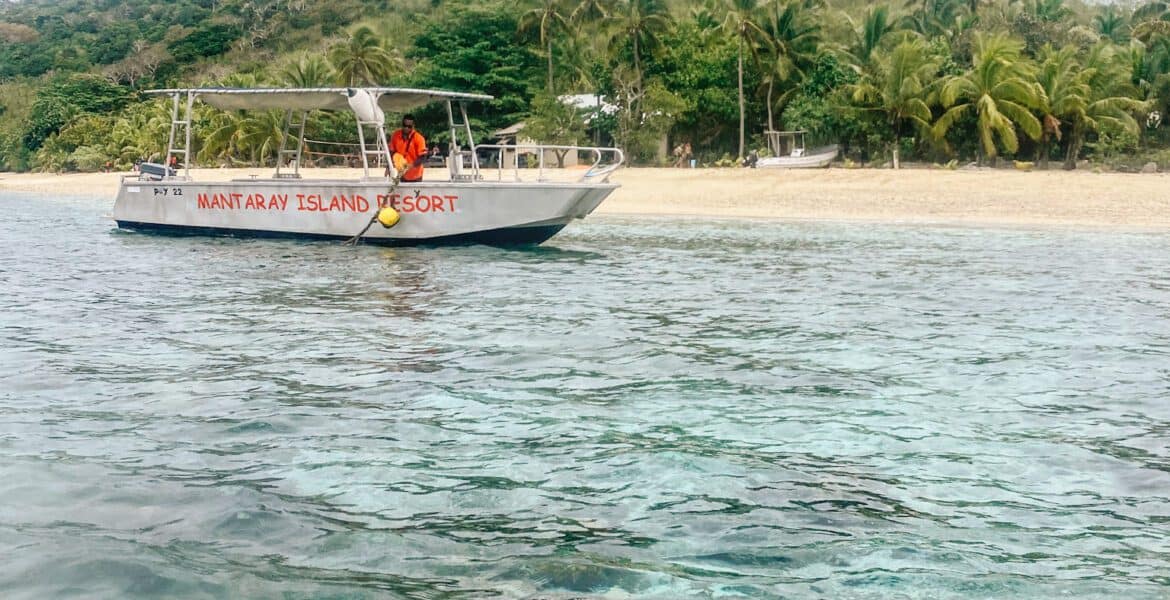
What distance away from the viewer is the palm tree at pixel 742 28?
137ft

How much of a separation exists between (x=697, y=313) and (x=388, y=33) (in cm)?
6951

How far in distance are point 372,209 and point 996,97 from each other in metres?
25.8

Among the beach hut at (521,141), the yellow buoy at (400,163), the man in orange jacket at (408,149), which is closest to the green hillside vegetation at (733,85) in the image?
the beach hut at (521,141)

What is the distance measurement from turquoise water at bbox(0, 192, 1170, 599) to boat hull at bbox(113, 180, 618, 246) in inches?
124

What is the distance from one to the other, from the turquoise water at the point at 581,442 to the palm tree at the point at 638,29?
33.1m

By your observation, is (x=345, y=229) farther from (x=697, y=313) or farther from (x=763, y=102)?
(x=763, y=102)

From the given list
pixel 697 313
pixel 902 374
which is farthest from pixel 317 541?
pixel 697 313

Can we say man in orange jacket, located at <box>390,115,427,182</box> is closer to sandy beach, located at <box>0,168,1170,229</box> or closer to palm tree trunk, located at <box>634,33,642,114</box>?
sandy beach, located at <box>0,168,1170,229</box>

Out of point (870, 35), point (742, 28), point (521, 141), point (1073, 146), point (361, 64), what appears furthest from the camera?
point (361, 64)

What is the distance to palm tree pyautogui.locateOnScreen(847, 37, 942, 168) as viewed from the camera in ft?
123

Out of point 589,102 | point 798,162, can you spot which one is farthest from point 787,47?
point 589,102

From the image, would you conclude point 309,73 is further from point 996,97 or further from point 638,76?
point 996,97

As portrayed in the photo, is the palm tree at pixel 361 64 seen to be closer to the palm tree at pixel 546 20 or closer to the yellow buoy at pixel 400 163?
the palm tree at pixel 546 20

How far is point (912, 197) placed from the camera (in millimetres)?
26281
